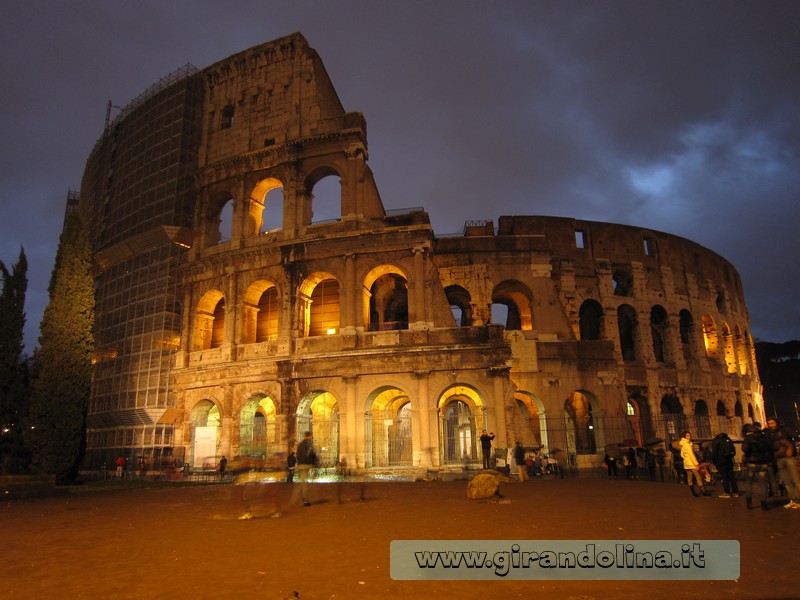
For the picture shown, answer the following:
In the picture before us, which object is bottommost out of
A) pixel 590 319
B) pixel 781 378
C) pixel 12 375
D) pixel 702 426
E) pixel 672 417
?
pixel 702 426

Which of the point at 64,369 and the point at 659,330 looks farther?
the point at 659,330

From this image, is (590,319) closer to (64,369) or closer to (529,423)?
(529,423)

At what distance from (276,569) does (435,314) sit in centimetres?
1483

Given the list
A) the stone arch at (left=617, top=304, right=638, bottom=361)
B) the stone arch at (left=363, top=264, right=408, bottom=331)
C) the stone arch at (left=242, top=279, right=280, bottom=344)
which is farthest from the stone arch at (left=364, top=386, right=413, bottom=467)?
the stone arch at (left=617, top=304, right=638, bottom=361)

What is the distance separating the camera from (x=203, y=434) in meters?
22.4

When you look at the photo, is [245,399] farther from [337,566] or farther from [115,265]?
[337,566]

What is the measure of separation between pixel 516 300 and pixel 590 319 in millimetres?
4488

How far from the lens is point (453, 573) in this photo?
208 inches

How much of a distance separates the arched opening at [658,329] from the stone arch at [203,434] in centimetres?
2116

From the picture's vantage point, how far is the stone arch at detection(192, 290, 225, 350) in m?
23.1

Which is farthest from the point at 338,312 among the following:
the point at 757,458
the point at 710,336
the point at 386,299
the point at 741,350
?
the point at 741,350

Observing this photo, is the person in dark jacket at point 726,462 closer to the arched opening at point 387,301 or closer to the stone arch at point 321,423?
the stone arch at point 321,423

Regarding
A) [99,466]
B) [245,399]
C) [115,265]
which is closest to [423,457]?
[245,399]

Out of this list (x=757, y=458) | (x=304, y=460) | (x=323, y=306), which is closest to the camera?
(x=757, y=458)
